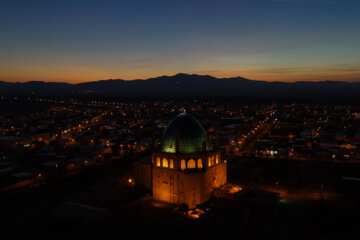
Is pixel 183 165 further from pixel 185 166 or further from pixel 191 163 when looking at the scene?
pixel 191 163

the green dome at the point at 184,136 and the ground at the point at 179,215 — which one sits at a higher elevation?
the green dome at the point at 184,136

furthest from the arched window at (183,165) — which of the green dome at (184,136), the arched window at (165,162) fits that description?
the arched window at (165,162)

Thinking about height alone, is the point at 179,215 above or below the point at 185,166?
below

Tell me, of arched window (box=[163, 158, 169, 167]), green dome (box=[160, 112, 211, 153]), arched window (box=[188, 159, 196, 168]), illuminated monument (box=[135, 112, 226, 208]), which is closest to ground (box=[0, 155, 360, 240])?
illuminated monument (box=[135, 112, 226, 208])

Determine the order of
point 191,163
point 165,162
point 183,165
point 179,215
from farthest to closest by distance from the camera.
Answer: point 165,162 < point 191,163 < point 183,165 < point 179,215

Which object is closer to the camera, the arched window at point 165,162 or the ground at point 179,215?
the ground at point 179,215

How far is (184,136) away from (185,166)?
8.57 ft

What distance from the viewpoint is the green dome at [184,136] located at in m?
27.1

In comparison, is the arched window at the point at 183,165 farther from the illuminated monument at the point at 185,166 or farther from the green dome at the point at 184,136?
the green dome at the point at 184,136

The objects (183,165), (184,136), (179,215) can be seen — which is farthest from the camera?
(184,136)

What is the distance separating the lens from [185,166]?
87.9ft

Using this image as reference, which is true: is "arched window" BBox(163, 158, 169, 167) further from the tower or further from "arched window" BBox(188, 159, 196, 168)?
"arched window" BBox(188, 159, 196, 168)

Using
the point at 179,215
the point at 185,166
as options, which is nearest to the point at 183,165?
the point at 185,166

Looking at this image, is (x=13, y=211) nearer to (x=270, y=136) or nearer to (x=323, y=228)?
(x=323, y=228)
